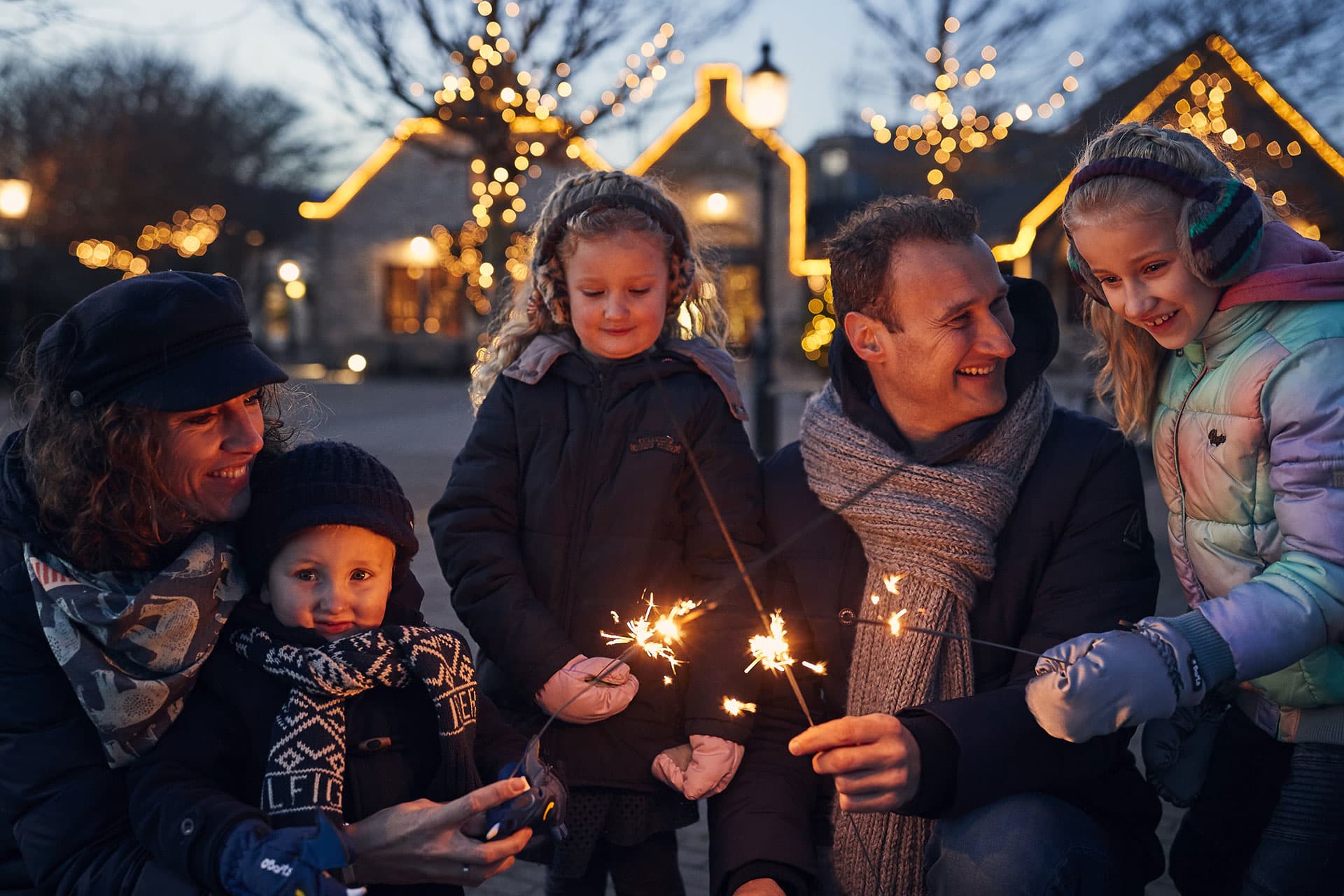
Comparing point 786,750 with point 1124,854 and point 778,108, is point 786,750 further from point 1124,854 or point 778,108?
point 778,108

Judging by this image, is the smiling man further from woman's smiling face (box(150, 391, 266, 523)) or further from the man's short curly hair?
woman's smiling face (box(150, 391, 266, 523))

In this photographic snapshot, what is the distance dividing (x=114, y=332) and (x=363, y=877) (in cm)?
119

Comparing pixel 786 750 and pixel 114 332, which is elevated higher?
pixel 114 332

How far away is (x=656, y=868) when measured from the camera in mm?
3061

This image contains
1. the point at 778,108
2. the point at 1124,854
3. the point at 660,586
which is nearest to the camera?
the point at 1124,854

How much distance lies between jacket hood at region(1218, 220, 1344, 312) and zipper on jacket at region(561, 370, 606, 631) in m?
1.50

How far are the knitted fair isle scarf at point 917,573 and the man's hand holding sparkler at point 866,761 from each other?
0.28 metres

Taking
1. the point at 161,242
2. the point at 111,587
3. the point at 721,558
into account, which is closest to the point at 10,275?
the point at 161,242

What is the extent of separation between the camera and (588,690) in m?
2.71

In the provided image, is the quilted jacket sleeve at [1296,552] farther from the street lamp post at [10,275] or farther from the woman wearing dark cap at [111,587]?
the street lamp post at [10,275]

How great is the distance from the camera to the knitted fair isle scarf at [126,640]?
7.36 feet

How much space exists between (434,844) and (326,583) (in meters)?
0.60

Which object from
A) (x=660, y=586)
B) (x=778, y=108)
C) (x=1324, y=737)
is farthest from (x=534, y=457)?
(x=778, y=108)

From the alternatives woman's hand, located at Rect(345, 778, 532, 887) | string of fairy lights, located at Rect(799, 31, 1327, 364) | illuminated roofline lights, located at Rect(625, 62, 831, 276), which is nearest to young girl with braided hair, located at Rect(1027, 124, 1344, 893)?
woman's hand, located at Rect(345, 778, 532, 887)
